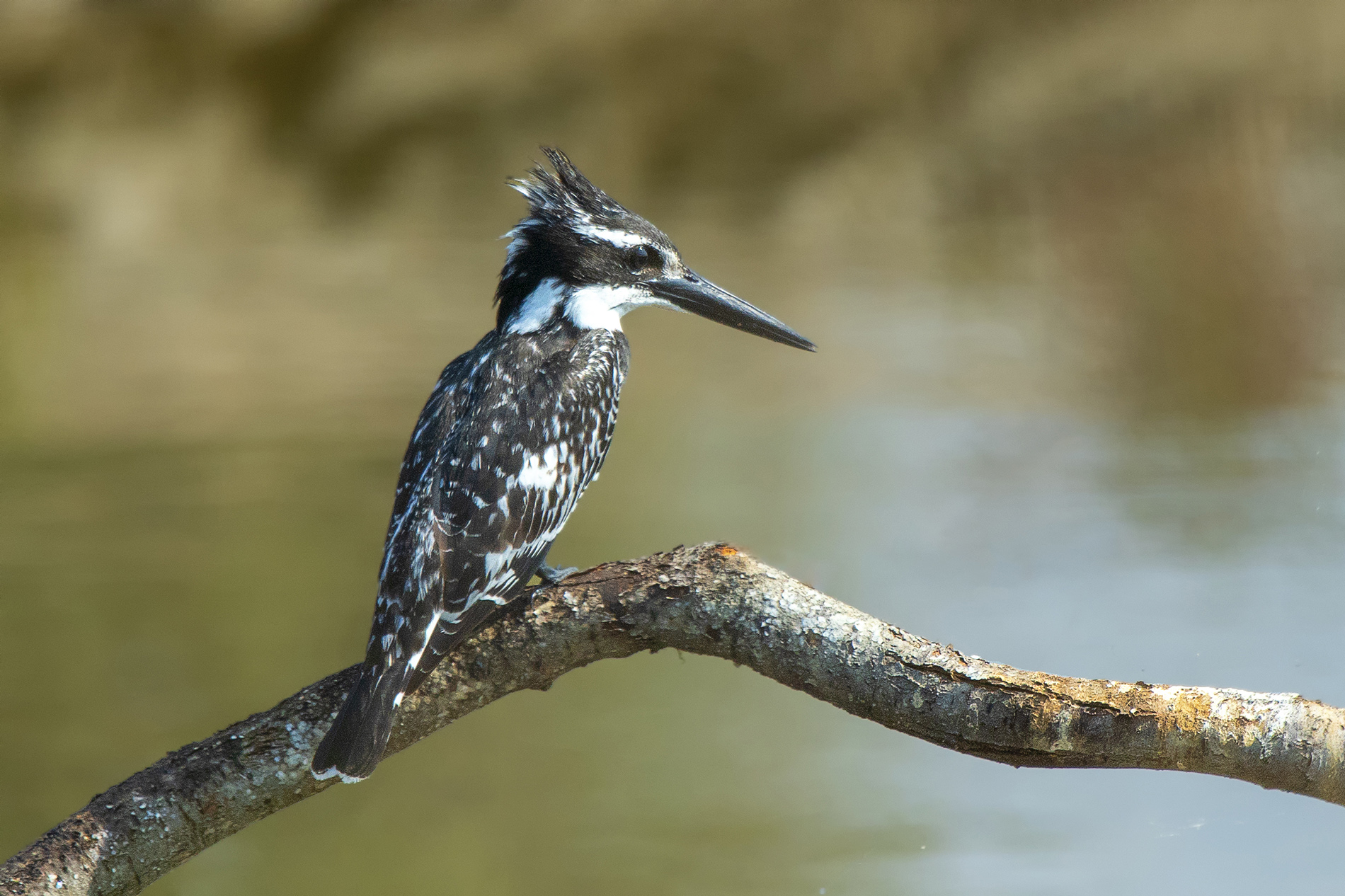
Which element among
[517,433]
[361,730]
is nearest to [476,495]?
[517,433]

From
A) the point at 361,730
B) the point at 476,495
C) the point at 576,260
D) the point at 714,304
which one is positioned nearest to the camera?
the point at 361,730

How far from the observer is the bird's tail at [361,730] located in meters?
1.21

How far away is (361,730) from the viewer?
4.02 ft

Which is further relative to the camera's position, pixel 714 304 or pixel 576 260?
pixel 714 304

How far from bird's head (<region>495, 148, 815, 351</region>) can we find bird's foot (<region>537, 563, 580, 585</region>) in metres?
0.40

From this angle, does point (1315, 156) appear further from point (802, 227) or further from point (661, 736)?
point (661, 736)

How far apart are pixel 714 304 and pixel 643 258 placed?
15cm

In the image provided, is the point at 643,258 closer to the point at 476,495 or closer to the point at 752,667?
the point at 476,495

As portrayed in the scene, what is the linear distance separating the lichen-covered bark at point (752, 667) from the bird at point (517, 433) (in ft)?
0.23

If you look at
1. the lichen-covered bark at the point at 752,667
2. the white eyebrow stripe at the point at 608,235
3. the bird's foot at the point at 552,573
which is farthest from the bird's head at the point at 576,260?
the lichen-covered bark at the point at 752,667

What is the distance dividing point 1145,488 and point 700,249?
3.42m

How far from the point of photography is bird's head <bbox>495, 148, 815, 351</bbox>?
1.68 m

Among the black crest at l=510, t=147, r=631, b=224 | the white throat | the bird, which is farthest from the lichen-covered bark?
the black crest at l=510, t=147, r=631, b=224

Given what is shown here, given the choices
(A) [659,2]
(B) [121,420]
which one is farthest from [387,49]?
(B) [121,420]
